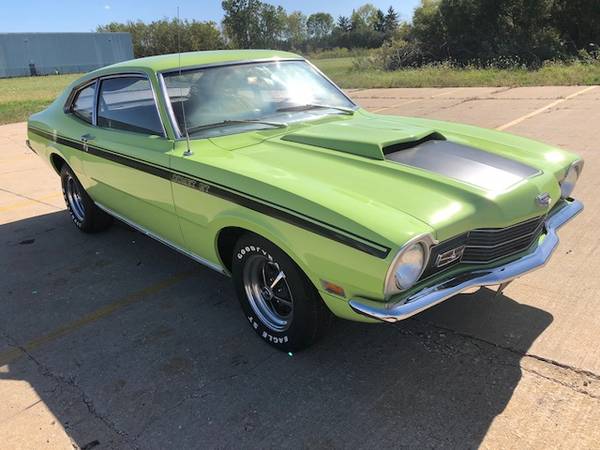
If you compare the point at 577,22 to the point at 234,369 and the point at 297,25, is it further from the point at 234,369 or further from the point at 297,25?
the point at 297,25

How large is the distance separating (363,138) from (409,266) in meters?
1.09

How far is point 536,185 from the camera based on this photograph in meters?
2.76

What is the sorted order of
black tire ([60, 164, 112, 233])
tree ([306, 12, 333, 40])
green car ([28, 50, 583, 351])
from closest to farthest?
green car ([28, 50, 583, 351]) → black tire ([60, 164, 112, 233]) → tree ([306, 12, 333, 40])

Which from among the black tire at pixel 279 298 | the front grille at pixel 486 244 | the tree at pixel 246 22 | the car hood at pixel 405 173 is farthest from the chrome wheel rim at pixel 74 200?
the tree at pixel 246 22

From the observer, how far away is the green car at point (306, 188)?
7.77 feet

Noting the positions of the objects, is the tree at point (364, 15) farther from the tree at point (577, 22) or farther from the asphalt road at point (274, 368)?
the asphalt road at point (274, 368)

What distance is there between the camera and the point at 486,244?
2.56 metres

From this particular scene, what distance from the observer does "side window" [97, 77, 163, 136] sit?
142 inches

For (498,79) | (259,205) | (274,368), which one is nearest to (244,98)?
(259,205)

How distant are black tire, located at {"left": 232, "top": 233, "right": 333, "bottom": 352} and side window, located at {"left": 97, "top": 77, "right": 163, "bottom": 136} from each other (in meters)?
1.13

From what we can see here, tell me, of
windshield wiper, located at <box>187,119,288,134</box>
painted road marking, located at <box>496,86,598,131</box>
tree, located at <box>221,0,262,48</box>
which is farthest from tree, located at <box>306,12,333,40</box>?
windshield wiper, located at <box>187,119,288,134</box>

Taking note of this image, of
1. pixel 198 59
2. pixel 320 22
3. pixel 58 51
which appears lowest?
pixel 198 59

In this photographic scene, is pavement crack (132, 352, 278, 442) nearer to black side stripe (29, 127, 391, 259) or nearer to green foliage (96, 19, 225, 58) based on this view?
black side stripe (29, 127, 391, 259)

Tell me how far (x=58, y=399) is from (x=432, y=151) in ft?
8.16
